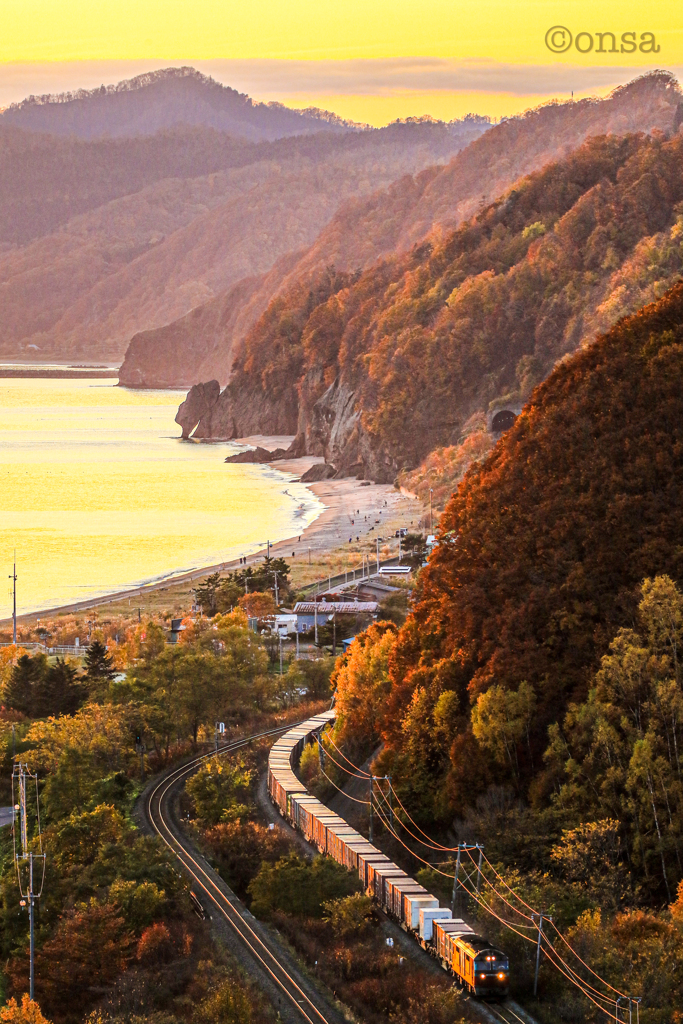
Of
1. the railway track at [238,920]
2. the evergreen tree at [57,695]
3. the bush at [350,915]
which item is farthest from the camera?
the evergreen tree at [57,695]

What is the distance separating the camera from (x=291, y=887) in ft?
104

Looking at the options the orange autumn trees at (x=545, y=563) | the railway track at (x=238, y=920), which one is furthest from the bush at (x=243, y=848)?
the orange autumn trees at (x=545, y=563)

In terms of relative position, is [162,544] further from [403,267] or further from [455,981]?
[403,267]

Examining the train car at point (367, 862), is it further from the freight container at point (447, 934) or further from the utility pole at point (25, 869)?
the utility pole at point (25, 869)

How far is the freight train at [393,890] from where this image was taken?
25.5 metres

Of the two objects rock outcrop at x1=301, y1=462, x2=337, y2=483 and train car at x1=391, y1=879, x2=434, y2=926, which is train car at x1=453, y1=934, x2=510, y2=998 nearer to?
train car at x1=391, y1=879, x2=434, y2=926

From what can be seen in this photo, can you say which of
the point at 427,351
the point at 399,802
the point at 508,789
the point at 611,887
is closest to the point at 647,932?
the point at 611,887

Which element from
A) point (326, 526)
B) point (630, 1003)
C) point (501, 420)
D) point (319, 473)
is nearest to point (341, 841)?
point (630, 1003)

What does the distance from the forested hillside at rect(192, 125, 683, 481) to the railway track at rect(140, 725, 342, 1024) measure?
98100 mm

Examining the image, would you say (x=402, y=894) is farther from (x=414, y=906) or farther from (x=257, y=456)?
(x=257, y=456)

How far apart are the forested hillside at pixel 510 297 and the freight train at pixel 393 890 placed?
9881cm

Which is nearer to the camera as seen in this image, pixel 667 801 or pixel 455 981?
pixel 455 981

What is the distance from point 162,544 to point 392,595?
38850mm

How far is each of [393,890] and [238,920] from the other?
337 cm
